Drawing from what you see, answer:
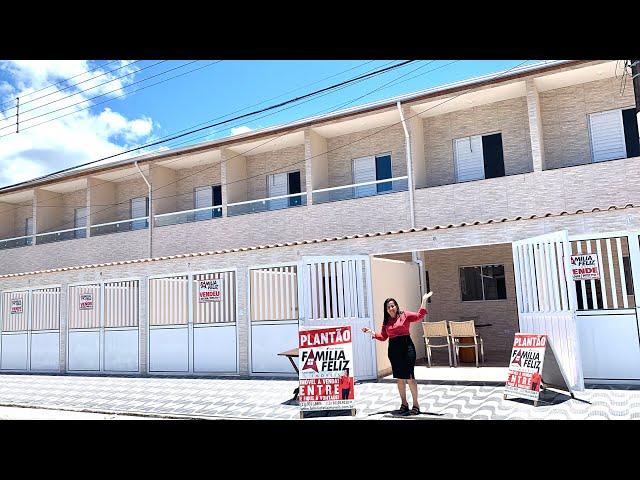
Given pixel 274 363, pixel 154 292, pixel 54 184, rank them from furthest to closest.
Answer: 1. pixel 54 184
2. pixel 154 292
3. pixel 274 363

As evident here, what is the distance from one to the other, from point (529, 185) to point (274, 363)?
287 inches

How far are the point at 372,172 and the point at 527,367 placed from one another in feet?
33.2

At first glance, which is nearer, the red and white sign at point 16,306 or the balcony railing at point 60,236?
the red and white sign at point 16,306

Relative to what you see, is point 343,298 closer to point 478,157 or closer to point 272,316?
point 272,316

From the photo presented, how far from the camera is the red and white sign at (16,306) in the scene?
723 inches

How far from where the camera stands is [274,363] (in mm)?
13414

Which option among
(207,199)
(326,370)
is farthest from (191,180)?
(326,370)

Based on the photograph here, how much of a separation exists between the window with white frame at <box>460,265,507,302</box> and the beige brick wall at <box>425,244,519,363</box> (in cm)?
12

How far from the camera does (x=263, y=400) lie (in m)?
10.1

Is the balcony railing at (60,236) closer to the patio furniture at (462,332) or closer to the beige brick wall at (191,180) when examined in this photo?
the beige brick wall at (191,180)

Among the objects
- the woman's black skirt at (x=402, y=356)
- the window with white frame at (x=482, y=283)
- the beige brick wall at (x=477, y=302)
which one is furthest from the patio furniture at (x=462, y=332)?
the woman's black skirt at (x=402, y=356)

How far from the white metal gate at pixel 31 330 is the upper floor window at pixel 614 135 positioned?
1513cm
